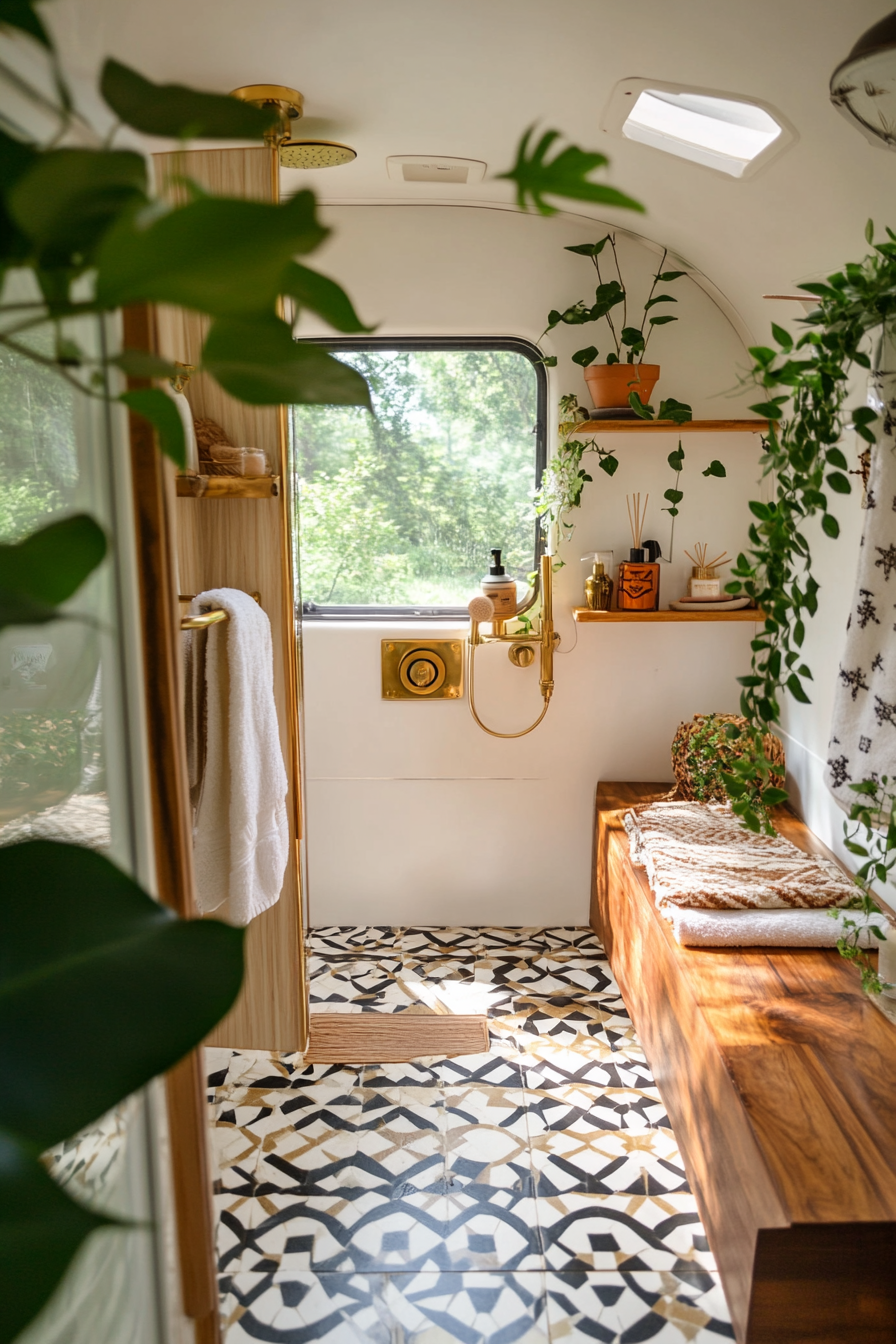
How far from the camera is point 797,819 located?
284 cm

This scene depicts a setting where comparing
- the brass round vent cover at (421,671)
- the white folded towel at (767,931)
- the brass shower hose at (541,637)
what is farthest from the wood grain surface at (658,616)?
the white folded towel at (767,931)

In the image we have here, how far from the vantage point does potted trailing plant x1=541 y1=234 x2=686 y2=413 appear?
2.79 m

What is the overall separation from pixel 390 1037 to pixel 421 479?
67.1 inches

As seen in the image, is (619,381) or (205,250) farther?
(619,381)

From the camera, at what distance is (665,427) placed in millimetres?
2846

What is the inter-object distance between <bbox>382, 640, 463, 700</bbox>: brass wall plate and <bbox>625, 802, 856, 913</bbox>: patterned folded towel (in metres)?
0.74

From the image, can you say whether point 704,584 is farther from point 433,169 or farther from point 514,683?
point 433,169

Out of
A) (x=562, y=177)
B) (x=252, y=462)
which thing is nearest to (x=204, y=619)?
(x=252, y=462)

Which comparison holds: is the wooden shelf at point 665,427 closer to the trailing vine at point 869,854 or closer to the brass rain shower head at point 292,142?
the brass rain shower head at point 292,142

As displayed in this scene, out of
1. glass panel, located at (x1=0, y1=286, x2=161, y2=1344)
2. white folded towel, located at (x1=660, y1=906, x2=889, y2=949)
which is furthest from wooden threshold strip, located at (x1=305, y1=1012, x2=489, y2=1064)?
glass panel, located at (x1=0, y1=286, x2=161, y2=1344)

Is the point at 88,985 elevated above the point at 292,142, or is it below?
below

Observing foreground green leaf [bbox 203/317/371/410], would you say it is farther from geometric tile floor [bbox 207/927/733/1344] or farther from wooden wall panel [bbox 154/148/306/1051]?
wooden wall panel [bbox 154/148/306/1051]

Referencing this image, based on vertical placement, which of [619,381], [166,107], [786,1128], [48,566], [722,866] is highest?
[619,381]

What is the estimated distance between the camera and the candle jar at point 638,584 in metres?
2.96
